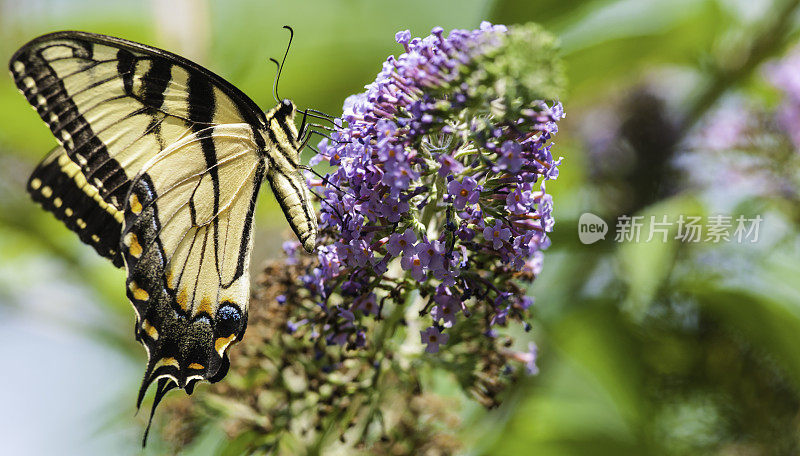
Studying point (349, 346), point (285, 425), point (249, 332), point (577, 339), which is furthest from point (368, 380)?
point (577, 339)

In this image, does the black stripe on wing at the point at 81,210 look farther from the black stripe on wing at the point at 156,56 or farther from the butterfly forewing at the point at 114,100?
the black stripe on wing at the point at 156,56

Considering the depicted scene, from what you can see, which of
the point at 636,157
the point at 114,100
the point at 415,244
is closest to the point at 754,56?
the point at 636,157

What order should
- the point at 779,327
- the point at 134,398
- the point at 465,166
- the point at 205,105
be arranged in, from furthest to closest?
the point at 134,398
the point at 779,327
the point at 205,105
the point at 465,166

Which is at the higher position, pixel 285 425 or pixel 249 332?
pixel 249 332

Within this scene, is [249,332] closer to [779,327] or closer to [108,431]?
[108,431]

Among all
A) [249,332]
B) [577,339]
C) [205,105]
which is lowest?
[249,332]

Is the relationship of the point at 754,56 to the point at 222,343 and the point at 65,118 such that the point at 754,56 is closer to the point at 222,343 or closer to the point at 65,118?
the point at 222,343

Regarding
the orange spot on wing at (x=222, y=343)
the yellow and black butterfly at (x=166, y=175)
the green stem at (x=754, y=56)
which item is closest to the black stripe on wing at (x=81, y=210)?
the yellow and black butterfly at (x=166, y=175)
